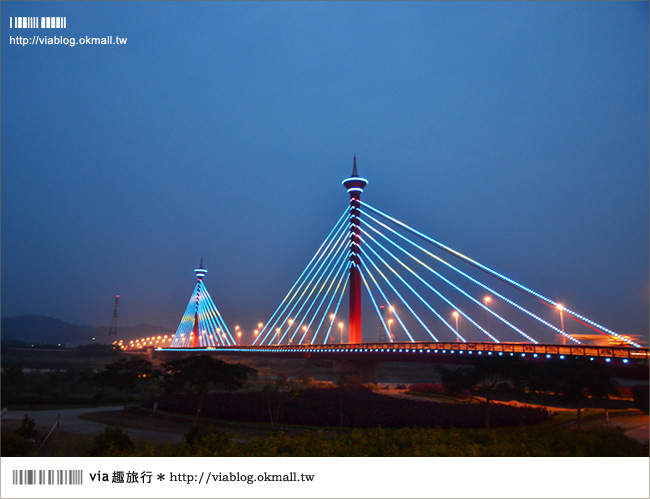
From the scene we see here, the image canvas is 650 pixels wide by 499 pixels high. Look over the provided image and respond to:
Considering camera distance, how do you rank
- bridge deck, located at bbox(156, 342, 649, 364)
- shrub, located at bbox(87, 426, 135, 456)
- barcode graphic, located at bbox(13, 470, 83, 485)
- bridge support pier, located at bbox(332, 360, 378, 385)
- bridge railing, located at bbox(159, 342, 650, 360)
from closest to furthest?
barcode graphic, located at bbox(13, 470, 83, 485) → shrub, located at bbox(87, 426, 135, 456) → bridge railing, located at bbox(159, 342, 650, 360) → bridge deck, located at bbox(156, 342, 649, 364) → bridge support pier, located at bbox(332, 360, 378, 385)

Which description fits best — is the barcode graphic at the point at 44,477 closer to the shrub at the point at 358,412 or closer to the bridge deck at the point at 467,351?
the shrub at the point at 358,412

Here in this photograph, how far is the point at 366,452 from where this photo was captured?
310 inches

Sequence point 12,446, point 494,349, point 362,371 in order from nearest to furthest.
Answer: point 12,446 → point 494,349 → point 362,371

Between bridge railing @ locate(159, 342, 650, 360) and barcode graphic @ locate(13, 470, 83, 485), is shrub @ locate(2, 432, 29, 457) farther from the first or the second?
bridge railing @ locate(159, 342, 650, 360)

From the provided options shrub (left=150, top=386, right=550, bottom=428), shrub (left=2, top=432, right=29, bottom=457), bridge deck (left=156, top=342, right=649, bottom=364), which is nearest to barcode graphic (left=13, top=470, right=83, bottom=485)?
shrub (left=2, top=432, right=29, bottom=457)

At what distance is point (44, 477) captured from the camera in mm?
5508

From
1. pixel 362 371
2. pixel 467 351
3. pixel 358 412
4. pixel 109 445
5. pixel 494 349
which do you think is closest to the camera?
pixel 109 445

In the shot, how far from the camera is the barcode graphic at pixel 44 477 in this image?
5.47 metres

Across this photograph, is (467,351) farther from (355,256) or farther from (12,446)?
(12,446)

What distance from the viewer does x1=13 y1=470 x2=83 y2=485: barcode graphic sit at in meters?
5.47

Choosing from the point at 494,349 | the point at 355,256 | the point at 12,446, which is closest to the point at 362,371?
the point at 355,256

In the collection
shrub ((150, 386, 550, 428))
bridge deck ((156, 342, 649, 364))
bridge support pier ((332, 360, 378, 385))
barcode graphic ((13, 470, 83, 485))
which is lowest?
bridge support pier ((332, 360, 378, 385))

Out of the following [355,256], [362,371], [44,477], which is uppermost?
[355,256]

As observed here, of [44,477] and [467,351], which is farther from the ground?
[44,477]
